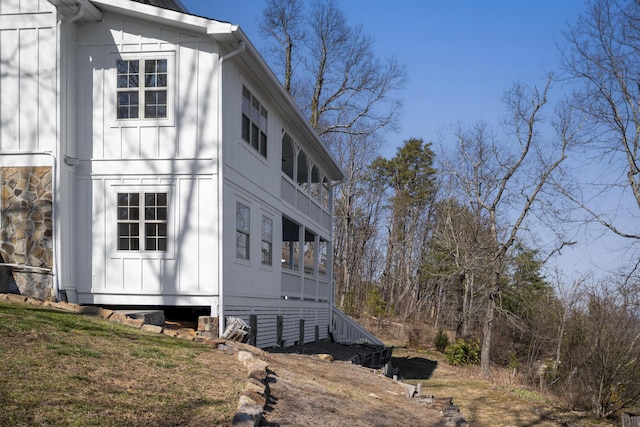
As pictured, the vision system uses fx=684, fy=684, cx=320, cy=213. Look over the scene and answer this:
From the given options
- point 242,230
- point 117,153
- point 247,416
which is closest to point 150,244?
point 117,153

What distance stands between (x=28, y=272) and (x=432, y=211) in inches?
1541

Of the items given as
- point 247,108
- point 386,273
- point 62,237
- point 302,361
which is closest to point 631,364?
point 302,361

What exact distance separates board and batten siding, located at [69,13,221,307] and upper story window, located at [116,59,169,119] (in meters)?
0.12

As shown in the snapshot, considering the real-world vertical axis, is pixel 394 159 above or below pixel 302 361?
above

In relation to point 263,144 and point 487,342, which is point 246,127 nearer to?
point 263,144

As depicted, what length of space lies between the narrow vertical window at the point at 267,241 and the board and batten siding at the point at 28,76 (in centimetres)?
548

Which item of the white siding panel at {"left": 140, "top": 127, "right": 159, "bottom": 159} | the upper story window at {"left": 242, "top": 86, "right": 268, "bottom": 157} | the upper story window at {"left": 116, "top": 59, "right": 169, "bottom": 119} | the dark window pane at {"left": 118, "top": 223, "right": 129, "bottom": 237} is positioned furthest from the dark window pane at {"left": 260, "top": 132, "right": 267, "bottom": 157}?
the dark window pane at {"left": 118, "top": 223, "right": 129, "bottom": 237}

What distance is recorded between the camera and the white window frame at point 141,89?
43.5 ft

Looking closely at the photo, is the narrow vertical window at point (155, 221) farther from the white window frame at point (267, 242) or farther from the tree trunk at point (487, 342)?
the tree trunk at point (487, 342)

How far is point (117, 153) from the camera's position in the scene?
43.8 feet

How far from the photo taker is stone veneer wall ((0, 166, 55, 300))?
12766 mm

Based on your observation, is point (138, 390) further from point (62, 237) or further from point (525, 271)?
point (525, 271)

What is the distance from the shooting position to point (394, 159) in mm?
49969

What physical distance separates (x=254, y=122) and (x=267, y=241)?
9.96 ft
